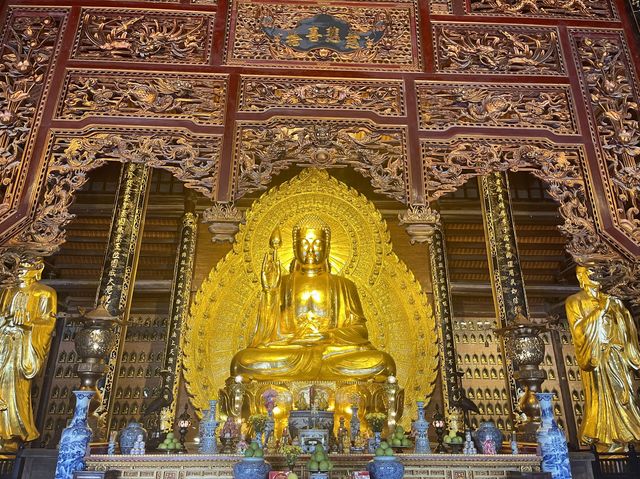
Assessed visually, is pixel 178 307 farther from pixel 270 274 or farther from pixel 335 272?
pixel 335 272

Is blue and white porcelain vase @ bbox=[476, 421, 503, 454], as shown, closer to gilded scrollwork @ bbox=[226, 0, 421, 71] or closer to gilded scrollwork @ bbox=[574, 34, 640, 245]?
gilded scrollwork @ bbox=[574, 34, 640, 245]

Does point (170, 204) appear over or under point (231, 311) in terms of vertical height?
over

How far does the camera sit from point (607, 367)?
213 inches

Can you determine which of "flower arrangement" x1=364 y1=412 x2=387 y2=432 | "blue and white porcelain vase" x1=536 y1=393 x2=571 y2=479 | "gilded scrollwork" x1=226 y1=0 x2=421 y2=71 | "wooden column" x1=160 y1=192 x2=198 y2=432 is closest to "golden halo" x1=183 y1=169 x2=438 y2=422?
"wooden column" x1=160 y1=192 x2=198 y2=432

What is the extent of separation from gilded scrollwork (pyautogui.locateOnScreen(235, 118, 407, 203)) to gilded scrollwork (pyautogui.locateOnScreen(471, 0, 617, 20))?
1681 millimetres

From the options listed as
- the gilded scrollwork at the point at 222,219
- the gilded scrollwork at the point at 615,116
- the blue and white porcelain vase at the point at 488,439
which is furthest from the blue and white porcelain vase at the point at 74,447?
the gilded scrollwork at the point at 615,116

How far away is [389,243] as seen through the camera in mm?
7453

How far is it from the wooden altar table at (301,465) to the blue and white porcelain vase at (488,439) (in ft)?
1.09

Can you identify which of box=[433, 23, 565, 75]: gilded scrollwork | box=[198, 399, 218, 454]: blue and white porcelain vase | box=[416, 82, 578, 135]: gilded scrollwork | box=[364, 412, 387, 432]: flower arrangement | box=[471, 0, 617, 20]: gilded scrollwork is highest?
box=[471, 0, 617, 20]: gilded scrollwork

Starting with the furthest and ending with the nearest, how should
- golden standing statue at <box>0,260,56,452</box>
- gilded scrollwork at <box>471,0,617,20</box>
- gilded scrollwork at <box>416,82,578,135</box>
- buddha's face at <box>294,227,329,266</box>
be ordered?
1. buddha's face at <box>294,227,329,266</box>
2. gilded scrollwork at <box>471,0,617,20</box>
3. golden standing statue at <box>0,260,56,452</box>
4. gilded scrollwork at <box>416,82,578,135</box>

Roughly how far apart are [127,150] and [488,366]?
18.4 ft

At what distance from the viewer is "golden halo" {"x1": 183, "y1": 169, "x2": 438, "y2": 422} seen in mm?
6773

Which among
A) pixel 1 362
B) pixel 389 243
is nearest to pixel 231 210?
pixel 1 362

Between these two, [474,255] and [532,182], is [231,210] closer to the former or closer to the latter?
[474,255]
